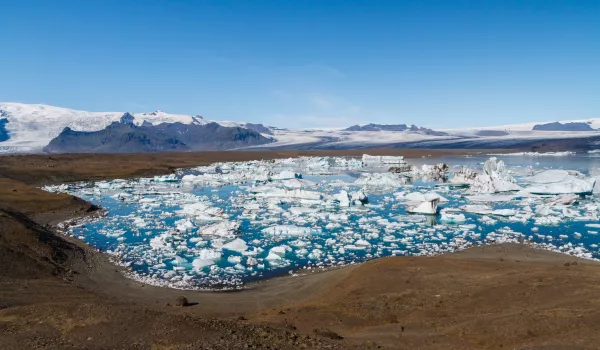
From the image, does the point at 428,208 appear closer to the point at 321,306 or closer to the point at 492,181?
the point at 492,181

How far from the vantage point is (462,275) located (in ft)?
39.1

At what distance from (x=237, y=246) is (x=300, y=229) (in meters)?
3.72

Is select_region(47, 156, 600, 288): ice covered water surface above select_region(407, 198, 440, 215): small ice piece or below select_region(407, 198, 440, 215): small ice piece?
below

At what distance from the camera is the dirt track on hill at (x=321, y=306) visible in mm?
7723

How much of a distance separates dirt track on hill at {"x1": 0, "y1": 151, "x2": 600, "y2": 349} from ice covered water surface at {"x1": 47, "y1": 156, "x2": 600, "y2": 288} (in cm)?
183

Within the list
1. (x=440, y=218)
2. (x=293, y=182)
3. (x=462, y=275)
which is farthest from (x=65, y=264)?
(x=293, y=182)

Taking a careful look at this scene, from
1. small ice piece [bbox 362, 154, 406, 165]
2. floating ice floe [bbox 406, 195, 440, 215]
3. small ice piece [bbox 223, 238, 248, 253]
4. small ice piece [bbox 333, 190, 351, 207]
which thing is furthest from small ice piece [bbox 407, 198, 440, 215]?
small ice piece [bbox 362, 154, 406, 165]

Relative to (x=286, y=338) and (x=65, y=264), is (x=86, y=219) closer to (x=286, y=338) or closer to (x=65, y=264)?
(x=65, y=264)

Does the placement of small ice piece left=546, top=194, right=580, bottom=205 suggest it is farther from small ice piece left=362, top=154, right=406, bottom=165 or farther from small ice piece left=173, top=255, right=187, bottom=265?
small ice piece left=362, top=154, right=406, bottom=165

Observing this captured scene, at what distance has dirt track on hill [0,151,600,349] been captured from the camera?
7.72m

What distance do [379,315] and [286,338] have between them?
2955 mm

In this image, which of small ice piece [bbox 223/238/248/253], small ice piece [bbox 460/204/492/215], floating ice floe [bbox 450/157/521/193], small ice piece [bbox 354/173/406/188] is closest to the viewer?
small ice piece [bbox 223/238/248/253]

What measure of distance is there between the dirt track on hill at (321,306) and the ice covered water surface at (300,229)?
183 centimetres

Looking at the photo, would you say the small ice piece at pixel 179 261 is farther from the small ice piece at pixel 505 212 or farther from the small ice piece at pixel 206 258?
the small ice piece at pixel 505 212
